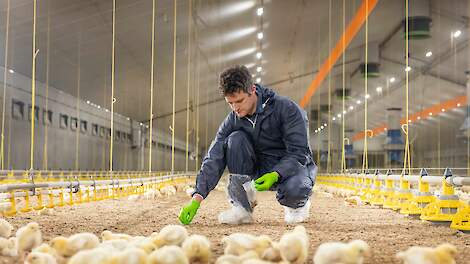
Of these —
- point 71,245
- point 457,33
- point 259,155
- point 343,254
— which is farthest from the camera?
point 457,33

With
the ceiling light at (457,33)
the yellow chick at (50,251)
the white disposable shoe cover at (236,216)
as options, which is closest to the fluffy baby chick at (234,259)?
the yellow chick at (50,251)

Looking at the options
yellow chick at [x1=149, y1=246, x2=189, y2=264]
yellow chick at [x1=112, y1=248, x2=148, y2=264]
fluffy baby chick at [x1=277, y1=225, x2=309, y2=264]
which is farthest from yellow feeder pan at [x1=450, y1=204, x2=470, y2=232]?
yellow chick at [x1=112, y1=248, x2=148, y2=264]

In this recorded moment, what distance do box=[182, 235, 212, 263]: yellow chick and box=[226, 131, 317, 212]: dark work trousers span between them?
5.93 feet

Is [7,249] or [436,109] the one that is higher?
[436,109]

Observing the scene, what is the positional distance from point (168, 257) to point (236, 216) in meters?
2.09

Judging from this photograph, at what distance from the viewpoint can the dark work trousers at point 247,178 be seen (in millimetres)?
3963

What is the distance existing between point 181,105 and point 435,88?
977 cm

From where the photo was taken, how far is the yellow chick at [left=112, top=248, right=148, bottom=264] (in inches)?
71.0

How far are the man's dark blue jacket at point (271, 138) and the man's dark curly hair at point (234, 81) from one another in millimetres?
293

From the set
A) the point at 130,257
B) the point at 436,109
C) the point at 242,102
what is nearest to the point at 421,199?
the point at 242,102

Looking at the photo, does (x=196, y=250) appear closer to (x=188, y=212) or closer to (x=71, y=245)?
(x=71, y=245)

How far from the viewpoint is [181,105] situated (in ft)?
68.6

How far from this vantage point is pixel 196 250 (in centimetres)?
215

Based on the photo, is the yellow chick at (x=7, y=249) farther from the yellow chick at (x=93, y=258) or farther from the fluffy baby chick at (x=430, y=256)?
the fluffy baby chick at (x=430, y=256)
